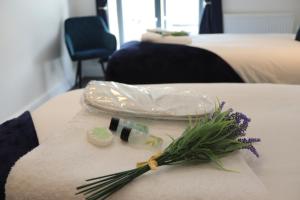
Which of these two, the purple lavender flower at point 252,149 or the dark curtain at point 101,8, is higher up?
the dark curtain at point 101,8

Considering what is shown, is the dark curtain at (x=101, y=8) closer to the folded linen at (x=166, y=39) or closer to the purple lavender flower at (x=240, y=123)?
the folded linen at (x=166, y=39)

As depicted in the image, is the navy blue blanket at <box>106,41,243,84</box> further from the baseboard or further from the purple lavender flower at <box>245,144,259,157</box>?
the purple lavender flower at <box>245,144,259,157</box>

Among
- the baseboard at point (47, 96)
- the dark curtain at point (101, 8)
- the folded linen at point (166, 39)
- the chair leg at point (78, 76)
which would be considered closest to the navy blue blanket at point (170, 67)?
the folded linen at point (166, 39)

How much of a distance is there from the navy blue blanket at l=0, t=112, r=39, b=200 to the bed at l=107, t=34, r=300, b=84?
1.27 meters

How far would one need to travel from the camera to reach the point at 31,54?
3156 mm

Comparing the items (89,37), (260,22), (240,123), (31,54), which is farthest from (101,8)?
(240,123)

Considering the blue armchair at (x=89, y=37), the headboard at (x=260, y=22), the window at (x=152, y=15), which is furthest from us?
the window at (x=152, y=15)

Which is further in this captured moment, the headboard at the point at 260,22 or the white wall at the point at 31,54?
the headboard at the point at 260,22

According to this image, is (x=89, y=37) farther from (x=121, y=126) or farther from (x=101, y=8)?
(x=121, y=126)

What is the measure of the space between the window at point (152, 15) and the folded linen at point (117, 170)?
3.47 m

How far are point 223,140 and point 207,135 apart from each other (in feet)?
0.17

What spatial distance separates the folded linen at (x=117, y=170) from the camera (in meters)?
0.78

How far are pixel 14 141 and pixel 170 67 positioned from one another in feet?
5.07

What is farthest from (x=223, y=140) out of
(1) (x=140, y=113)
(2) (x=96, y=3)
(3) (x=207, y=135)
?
(2) (x=96, y=3)
